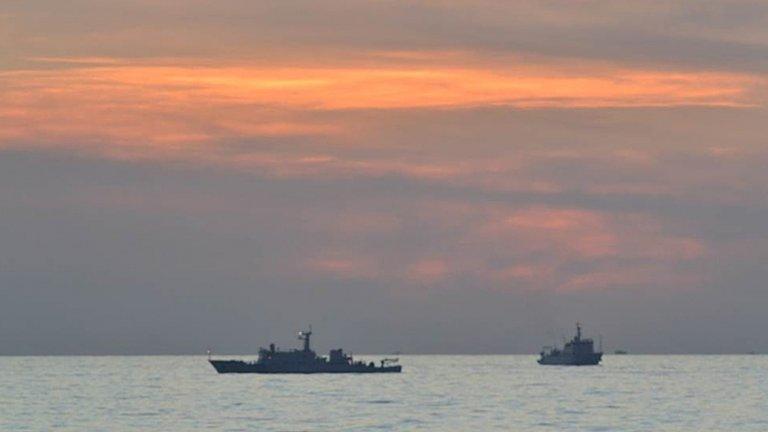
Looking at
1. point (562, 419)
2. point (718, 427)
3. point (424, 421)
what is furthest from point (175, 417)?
point (718, 427)

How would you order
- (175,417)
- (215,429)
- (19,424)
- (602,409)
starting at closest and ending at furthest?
(215,429) < (19,424) < (175,417) < (602,409)

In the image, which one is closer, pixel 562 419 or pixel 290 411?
pixel 562 419

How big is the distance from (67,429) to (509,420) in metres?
40.8

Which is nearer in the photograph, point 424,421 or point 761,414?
point 424,421

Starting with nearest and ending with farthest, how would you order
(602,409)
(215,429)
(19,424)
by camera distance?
(215,429)
(19,424)
(602,409)

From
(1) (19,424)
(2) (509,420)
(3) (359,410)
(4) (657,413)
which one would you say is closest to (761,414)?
(4) (657,413)

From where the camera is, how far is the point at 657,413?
191m

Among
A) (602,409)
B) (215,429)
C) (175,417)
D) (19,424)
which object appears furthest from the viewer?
(602,409)

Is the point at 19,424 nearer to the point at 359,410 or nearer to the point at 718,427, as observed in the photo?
the point at 359,410

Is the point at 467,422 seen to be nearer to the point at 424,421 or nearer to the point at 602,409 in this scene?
the point at 424,421

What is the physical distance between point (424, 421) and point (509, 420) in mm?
8189

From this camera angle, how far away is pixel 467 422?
170 m

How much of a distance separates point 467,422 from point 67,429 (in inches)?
1409

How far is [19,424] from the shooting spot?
171125 millimetres
